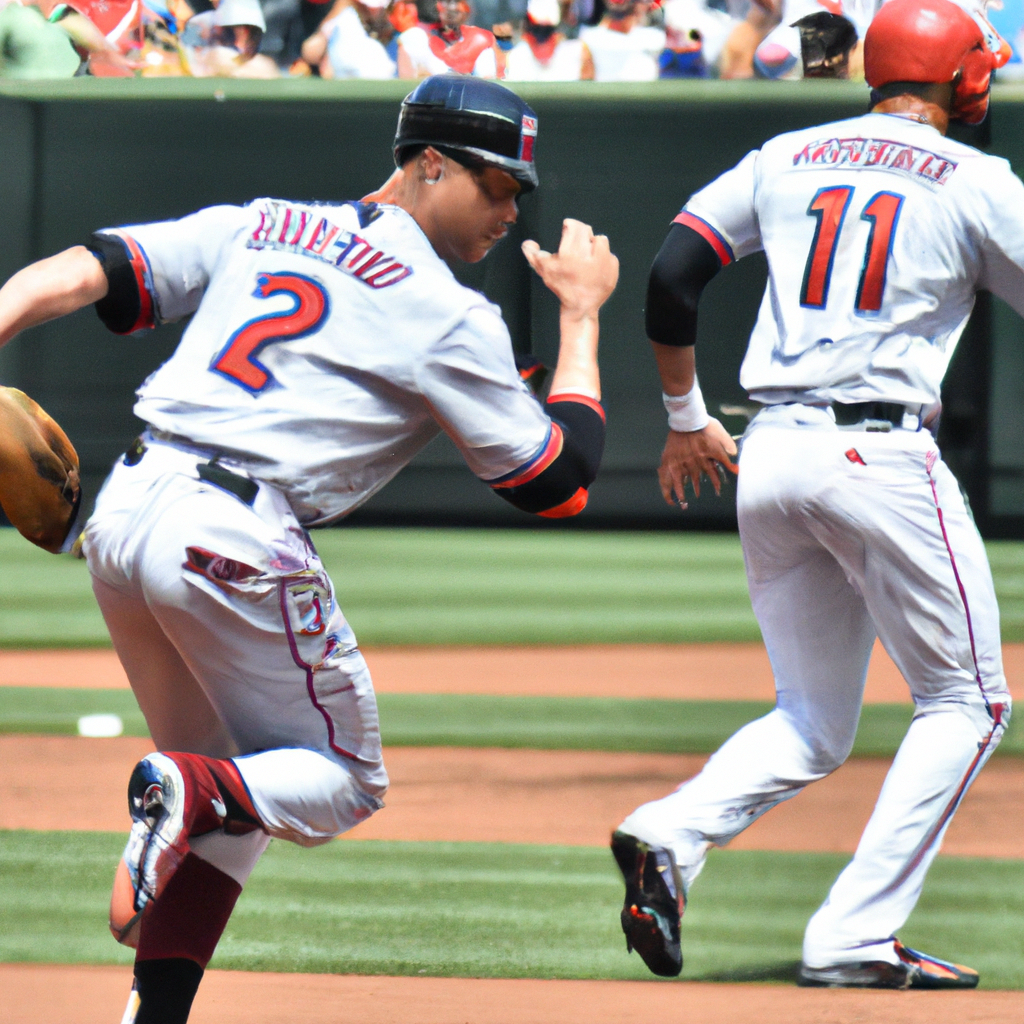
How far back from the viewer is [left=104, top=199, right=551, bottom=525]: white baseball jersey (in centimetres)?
204

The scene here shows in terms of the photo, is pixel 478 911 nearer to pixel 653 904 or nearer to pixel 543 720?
pixel 653 904

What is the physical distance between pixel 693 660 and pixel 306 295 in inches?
183

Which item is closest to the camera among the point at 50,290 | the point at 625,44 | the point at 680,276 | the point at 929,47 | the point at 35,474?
the point at 50,290

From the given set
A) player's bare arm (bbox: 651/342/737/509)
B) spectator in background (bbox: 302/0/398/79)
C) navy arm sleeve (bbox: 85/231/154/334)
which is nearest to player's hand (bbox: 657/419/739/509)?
player's bare arm (bbox: 651/342/737/509)

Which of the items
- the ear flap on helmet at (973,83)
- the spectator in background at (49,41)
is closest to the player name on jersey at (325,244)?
the ear flap on helmet at (973,83)

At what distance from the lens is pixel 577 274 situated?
2.21m

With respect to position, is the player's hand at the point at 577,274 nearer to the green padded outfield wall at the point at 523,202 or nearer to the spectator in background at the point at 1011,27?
the green padded outfield wall at the point at 523,202

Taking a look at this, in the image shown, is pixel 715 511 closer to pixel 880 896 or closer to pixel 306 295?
pixel 880 896

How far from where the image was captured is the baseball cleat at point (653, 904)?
2.61 metres

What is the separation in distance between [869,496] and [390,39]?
574 cm

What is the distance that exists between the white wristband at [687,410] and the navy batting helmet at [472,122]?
0.95 meters

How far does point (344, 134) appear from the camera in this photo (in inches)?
297

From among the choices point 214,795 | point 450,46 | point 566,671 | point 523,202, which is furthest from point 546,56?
point 214,795

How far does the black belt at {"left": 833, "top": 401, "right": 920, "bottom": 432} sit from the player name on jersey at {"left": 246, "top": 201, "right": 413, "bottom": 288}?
3.18ft
